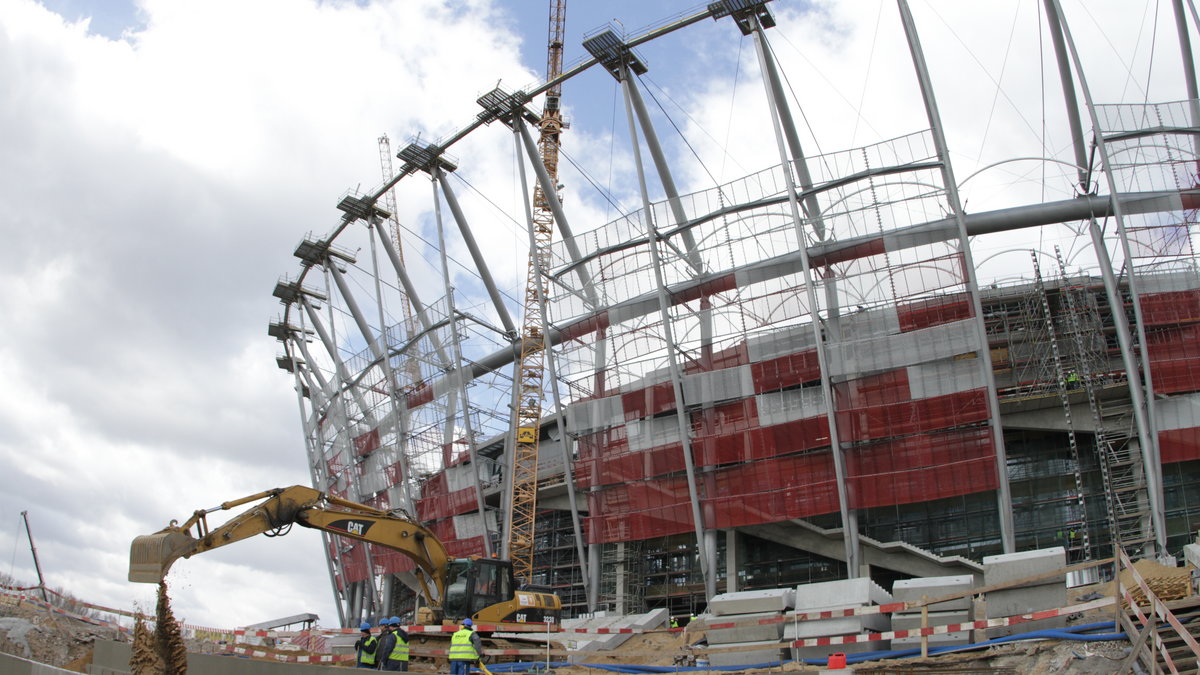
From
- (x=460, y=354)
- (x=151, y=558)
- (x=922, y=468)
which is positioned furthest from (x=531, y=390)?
(x=151, y=558)

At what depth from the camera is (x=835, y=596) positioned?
15.5m

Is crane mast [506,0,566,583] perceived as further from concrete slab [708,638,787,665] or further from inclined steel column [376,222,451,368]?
concrete slab [708,638,787,665]

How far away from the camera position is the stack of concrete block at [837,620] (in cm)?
1440

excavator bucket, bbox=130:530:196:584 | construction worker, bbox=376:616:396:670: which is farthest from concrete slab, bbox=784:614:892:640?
excavator bucket, bbox=130:530:196:584

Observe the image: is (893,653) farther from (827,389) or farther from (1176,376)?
(1176,376)

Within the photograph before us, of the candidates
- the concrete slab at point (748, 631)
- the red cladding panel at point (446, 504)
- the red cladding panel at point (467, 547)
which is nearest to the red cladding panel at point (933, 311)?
the concrete slab at point (748, 631)

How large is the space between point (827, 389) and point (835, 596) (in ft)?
44.0

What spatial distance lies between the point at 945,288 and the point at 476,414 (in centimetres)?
2338

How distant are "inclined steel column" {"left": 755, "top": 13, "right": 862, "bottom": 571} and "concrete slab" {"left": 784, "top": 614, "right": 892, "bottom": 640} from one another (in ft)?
43.1

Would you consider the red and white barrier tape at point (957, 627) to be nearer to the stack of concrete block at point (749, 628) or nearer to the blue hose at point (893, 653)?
the blue hose at point (893, 653)

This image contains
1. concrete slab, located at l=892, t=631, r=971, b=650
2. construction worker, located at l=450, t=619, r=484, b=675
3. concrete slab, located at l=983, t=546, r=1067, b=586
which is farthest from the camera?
concrete slab, located at l=983, t=546, r=1067, b=586

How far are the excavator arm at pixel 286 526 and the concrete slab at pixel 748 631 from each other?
24.4 ft

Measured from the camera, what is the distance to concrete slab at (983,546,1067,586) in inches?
537

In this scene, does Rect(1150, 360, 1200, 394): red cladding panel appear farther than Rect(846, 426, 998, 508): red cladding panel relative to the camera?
No
